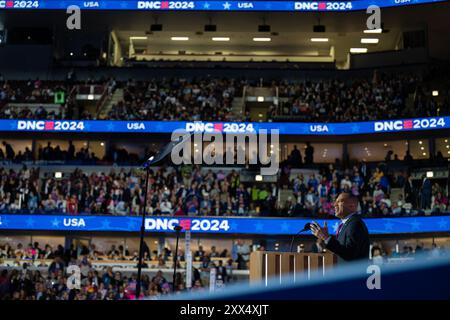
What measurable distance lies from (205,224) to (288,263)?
1784 centimetres

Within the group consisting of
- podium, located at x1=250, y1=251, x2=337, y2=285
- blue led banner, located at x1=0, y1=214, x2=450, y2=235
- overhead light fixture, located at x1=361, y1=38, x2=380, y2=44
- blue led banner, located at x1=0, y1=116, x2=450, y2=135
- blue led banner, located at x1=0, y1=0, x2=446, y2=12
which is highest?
blue led banner, located at x1=0, y1=0, x2=446, y2=12

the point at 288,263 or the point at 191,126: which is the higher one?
the point at 191,126

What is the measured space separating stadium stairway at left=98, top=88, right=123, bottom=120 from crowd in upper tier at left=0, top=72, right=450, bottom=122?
0.19 m

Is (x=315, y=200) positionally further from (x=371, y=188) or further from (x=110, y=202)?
(x=110, y=202)

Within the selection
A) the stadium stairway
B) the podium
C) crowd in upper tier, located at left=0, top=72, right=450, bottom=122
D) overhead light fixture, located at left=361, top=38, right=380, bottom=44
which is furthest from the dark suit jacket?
overhead light fixture, located at left=361, top=38, right=380, bottom=44

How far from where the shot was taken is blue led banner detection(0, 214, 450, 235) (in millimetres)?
23562

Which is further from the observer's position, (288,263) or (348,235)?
(288,263)

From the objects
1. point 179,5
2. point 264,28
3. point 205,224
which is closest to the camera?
point 205,224

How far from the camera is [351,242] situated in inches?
232

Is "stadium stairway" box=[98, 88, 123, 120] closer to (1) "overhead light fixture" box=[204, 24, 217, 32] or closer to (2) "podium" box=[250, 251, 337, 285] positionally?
(1) "overhead light fixture" box=[204, 24, 217, 32]

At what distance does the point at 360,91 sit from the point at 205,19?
30.0ft

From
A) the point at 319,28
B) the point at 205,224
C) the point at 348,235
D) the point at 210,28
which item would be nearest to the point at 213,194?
the point at 205,224

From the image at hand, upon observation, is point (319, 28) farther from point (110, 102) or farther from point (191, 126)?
point (110, 102)
